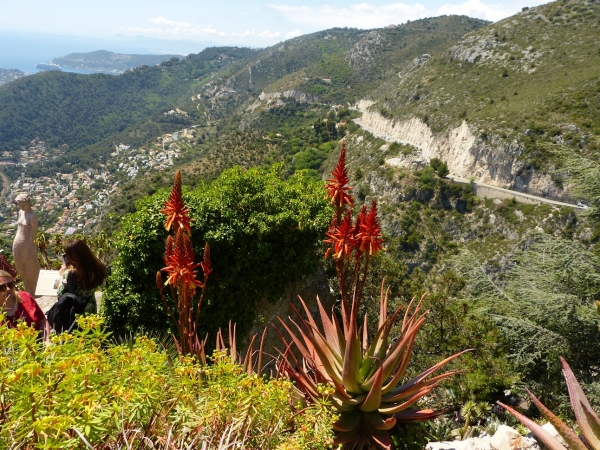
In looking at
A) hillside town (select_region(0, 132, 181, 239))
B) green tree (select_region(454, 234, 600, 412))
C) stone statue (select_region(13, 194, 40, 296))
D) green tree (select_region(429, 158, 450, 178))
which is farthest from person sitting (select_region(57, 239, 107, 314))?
hillside town (select_region(0, 132, 181, 239))

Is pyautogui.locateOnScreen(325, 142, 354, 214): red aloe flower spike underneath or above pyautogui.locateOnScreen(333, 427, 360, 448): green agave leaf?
above

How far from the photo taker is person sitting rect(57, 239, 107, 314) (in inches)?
169

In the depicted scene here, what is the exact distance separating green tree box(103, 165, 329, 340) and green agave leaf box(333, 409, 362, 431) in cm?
369

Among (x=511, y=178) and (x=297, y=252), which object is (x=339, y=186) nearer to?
(x=297, y=252)

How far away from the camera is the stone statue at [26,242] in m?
5.85

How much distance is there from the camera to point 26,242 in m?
5.99

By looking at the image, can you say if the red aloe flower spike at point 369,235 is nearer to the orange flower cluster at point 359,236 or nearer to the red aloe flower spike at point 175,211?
the orange flower cluster at point 359,236

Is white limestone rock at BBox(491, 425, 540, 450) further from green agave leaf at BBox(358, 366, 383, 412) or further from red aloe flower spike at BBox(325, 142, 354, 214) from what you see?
red aloe flower spike at BBox(325, 142, 354, 214)

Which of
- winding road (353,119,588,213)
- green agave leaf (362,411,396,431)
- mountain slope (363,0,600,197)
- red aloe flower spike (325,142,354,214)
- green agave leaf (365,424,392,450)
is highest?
mountain slope (363,0,600,197)

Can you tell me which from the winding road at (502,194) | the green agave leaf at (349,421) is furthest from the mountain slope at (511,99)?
the green agave leaf at (349,421)

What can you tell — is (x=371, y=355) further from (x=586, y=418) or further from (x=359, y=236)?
(x=586, y=418)

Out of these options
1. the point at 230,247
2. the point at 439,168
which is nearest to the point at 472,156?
the point at 439,168

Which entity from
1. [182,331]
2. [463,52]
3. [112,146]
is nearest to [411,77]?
[463,52]

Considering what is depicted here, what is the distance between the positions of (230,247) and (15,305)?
353 cm
